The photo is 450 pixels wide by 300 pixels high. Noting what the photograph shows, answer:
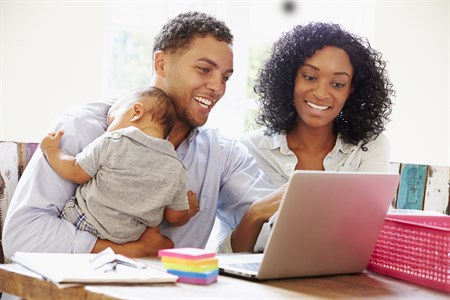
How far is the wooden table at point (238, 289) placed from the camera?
1267 millimetres

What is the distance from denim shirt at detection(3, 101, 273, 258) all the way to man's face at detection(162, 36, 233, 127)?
4.2 inches

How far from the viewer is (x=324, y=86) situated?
254 cm

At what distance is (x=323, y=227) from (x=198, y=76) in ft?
2.72

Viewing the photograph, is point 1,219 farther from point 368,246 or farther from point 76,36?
point 76,36

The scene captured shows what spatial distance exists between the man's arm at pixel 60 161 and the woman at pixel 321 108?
2.85 feet

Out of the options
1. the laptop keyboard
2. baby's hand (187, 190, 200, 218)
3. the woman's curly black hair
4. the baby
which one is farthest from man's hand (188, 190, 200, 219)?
the woman's curly black hair

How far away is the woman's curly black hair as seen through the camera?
2.62 m

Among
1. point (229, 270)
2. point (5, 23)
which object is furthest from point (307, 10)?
point (229, 270)

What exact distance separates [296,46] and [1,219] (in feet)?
3.79

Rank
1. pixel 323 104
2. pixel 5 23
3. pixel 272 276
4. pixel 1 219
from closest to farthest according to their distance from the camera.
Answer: pixel 272 276 → pixel 1 219 → pixel 323 104 → pixel 5 23

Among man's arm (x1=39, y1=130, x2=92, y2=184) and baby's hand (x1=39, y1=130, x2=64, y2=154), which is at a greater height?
baby's hand (x1=39, y1=130, x2=64, y2=154)

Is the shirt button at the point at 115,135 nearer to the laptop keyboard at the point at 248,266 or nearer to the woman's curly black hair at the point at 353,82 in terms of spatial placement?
the laptop keyboard at the point at 248,266

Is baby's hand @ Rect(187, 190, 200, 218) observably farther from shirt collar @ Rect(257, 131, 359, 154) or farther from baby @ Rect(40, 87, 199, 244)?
shirt collar @ Rect(257, 131, 359, 154)

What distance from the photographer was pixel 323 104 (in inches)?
99.8
